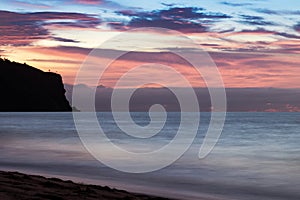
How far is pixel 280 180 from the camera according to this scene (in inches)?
814

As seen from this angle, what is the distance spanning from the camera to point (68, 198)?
10016mm

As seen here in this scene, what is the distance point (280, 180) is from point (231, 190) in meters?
4.72

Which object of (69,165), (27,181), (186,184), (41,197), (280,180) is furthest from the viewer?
(69,165)

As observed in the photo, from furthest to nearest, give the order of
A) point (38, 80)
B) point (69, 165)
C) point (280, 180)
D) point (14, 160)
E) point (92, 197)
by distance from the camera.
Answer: point (38, 80)
point (14, 160)
point (69, 165)
point (280, 180)
point (92, 197)

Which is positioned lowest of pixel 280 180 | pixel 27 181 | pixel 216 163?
pixel 27 181

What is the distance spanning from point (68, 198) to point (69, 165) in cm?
1480

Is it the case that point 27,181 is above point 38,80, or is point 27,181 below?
below

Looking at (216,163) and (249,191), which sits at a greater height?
(216,163)

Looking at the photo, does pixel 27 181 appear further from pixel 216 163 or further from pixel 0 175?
pixel 216 163

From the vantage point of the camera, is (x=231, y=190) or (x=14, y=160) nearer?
(x=231, y=190)

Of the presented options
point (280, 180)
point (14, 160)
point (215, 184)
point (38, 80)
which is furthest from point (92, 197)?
point (38, 80)

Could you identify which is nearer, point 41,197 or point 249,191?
point 41,197

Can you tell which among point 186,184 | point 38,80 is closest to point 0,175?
point 186,184

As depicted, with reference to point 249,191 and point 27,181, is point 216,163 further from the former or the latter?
point 27,181
